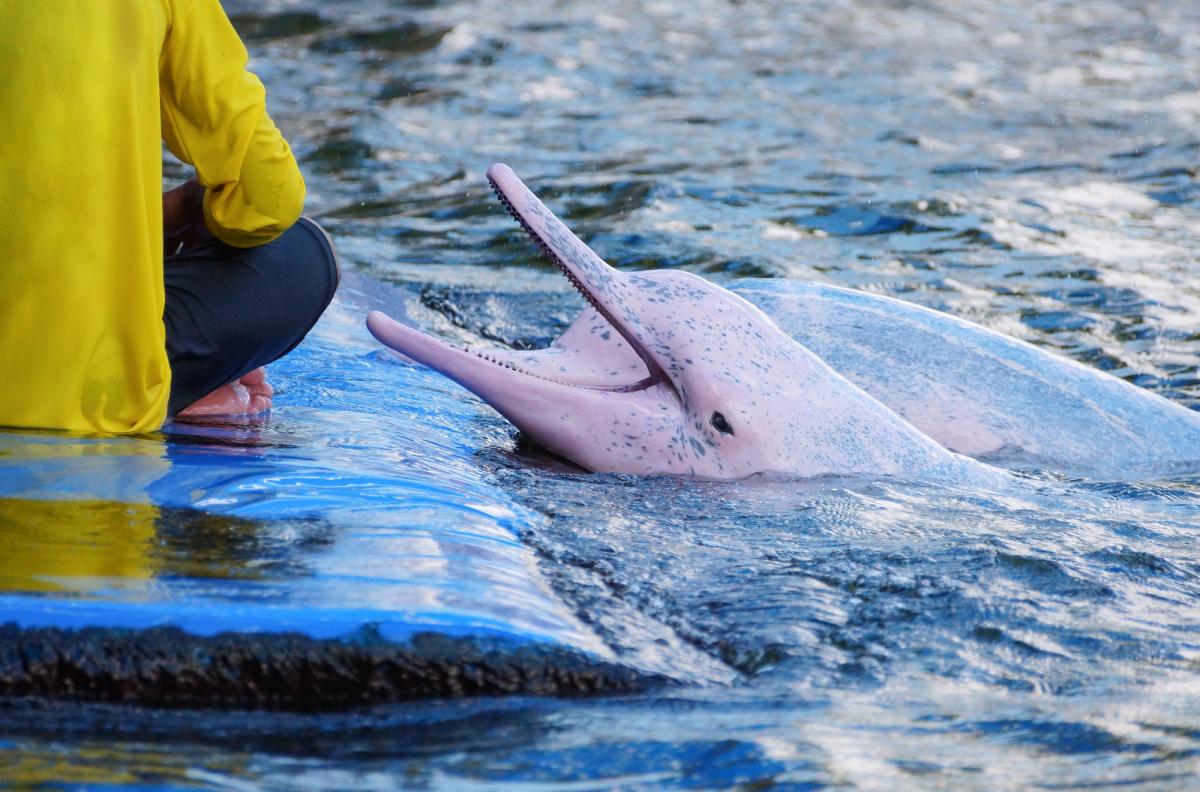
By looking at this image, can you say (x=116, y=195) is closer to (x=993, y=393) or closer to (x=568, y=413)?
(x=568, y=413)

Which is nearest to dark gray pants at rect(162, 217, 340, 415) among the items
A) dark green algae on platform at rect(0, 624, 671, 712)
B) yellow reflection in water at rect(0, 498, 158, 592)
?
yellow reflection in water at rect(0, 498, 158, 592)

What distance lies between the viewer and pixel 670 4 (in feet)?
55.1

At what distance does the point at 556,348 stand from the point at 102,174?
1.83 m

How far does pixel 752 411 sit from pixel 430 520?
1452 mm

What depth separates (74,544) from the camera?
3.05 meters

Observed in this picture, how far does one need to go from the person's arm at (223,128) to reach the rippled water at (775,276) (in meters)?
0.57

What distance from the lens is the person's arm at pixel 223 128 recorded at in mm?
3522

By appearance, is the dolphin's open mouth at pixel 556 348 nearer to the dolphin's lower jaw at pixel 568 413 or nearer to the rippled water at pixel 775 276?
the dolphin's lower jaw at pixel 568 413

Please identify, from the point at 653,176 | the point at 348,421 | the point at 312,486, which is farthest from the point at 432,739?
the point at 653,176

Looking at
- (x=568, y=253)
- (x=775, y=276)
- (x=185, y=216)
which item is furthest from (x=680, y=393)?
(x=775, y=276)

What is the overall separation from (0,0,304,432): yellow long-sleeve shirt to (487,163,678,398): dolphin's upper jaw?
89 centimetres

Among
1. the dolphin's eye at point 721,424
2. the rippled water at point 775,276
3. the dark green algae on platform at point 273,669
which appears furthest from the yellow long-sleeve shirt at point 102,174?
the dolphin's eye at point 721,424

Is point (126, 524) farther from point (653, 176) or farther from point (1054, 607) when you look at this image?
point (653, 176)

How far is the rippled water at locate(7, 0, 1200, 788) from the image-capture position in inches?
106
